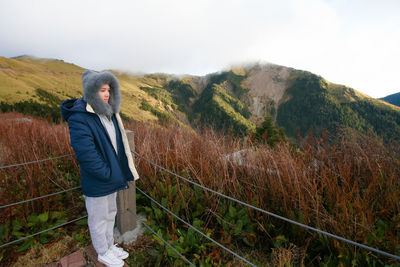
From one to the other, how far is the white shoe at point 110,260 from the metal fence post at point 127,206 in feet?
1.08

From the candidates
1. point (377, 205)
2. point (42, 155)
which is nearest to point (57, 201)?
point (42, 155)

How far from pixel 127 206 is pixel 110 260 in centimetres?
51

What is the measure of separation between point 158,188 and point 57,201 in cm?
150

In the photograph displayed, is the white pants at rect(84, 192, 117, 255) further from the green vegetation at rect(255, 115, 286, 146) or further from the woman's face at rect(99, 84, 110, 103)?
the green vegetation at rect(255, 115, 286, 146)

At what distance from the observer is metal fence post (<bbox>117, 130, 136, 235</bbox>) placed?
1964mm

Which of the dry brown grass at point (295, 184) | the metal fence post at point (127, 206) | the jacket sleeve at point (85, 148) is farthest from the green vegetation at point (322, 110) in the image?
the jacket sleeve at point (85, 148)

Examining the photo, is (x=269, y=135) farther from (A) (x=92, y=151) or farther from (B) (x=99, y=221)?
(A) (x=92, y=151)

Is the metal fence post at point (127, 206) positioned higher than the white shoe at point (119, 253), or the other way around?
the metal fence post at point (127, 206)

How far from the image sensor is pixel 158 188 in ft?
8.04

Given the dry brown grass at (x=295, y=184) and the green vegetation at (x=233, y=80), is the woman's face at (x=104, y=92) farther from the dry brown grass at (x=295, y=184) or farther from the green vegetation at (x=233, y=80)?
the green vegetation at (x=233, y=80)

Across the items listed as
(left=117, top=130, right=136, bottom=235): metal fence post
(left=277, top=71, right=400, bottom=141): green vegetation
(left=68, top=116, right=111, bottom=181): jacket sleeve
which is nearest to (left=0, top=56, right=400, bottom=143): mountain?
(left=277, top=71, right=400, bottom=141): green vegetation

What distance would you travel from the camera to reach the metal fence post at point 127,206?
6.44ft

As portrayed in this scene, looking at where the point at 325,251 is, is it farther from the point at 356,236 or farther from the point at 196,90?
the point at 196,90

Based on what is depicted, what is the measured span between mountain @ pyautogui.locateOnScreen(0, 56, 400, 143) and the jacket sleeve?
125ft
